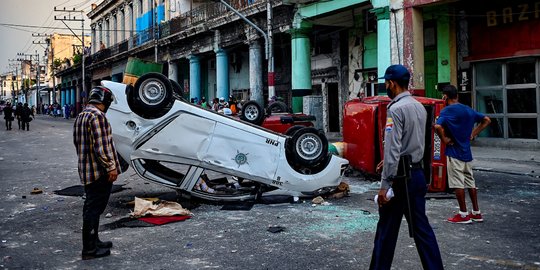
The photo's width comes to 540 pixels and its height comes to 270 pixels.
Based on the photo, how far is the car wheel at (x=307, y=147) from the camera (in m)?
7.33

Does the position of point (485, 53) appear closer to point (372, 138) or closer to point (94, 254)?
point (372, 138)

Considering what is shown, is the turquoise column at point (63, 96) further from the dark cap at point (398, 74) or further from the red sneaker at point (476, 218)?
the dark cap at point (398, 74)

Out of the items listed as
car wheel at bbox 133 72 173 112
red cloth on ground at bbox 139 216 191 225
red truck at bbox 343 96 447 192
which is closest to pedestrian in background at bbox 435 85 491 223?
red truck at bbox 343 96 447 192

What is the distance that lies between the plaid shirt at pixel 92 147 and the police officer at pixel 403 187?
280 centimetres

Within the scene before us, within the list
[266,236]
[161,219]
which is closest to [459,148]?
[266,236]

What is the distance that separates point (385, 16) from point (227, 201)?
10.6 m

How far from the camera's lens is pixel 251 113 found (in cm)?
1199

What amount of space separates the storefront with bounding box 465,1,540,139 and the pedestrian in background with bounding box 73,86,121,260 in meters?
13.7

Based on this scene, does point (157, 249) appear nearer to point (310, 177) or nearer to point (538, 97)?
point (310, 177)

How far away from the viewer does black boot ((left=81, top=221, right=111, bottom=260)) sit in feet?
16.0

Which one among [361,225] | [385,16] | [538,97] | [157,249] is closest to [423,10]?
[385,16]

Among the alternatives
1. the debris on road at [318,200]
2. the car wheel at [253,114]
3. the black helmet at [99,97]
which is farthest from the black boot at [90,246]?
the car wheel at [253,114]

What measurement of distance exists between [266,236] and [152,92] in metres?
2.71

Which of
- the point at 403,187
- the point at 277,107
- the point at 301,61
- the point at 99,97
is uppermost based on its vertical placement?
the point at 301,61
